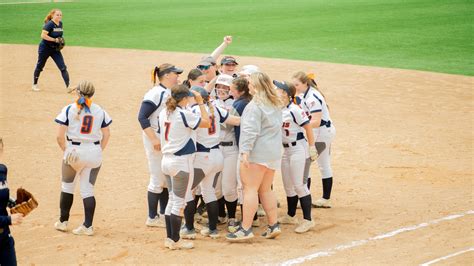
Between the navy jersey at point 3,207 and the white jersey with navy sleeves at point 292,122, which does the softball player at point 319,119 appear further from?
the navy jersey at point 3,207

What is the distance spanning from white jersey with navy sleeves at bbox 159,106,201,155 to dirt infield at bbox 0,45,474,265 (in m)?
1.08

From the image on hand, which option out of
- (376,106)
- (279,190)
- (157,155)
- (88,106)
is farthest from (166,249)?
(376,106)

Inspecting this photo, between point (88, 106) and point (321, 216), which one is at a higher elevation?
point (88, 106)

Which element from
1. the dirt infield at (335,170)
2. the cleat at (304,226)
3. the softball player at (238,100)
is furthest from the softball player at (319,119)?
the softball player at (238,100)

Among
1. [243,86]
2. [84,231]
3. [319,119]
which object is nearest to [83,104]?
[84,231]

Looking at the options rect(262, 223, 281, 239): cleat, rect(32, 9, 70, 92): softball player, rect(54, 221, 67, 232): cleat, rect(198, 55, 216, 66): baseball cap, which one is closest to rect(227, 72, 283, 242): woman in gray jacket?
rect(262, 223, 281, 239): cleat

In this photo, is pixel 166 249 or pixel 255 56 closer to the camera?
pixel 166 249

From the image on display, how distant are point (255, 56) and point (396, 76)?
472 cm

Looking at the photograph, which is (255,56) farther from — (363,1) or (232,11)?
(363,1)

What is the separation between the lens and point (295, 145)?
27.6 ft

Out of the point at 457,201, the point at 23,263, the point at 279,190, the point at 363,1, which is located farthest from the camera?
the point at 363,1

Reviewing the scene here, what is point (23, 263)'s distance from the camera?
7.34 m

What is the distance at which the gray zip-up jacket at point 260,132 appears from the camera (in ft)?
25.3

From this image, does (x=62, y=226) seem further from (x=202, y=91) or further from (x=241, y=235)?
(x=202, y=91)
